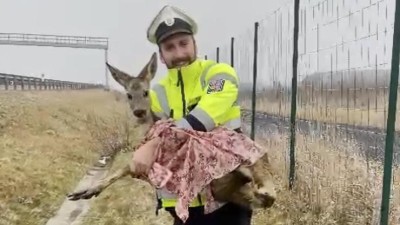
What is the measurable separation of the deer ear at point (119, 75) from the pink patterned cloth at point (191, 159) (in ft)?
2.90

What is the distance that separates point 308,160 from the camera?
26.7 ft

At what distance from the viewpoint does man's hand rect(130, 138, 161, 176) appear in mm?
3143

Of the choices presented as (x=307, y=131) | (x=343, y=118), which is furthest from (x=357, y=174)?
(x=307, y=131)

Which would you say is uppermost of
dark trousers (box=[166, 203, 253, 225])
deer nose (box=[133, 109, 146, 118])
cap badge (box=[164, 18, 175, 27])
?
cap badge (box=[164, 18, 175, 27])

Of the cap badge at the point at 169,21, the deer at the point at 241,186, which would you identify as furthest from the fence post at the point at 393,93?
the cap badge at the point at 169,21

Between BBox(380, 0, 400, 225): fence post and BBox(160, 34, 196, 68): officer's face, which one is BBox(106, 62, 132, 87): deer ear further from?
BBox(380, 0, 400, 225): fence post

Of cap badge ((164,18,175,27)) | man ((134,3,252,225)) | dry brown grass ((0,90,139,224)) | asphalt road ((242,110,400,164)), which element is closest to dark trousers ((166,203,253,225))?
man ((134,3,252,225))

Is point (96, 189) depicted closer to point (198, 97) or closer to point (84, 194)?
point (84, 194)

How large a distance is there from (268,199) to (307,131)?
5712mm

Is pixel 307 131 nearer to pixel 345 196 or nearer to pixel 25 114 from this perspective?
pixel 345 196

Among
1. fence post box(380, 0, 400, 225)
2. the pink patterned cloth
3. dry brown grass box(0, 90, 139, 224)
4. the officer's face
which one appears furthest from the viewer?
dry brown grass box(0, 90, 139, 224)

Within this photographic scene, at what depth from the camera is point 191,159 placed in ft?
10.3

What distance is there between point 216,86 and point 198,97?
14 cm

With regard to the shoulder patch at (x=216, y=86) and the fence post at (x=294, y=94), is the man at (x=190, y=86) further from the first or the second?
the fence post at (x=294, y=94)
